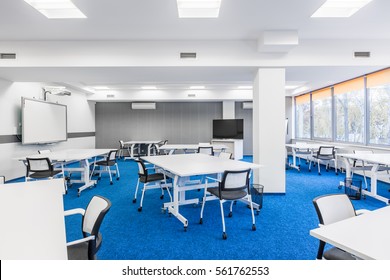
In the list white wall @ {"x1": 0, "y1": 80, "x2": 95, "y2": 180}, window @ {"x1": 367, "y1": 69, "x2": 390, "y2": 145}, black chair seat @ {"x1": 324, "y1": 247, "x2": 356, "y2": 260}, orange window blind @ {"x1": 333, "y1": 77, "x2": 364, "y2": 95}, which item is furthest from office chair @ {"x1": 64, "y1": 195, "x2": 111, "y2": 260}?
orange window blind @ {"x1": 333, "y1": 77, "x2": 364, "y2": 95}

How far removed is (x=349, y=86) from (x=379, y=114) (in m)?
1.25

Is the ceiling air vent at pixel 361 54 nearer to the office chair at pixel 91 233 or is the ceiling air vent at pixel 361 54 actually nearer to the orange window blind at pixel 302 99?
the orange window blind at pixel 302 99

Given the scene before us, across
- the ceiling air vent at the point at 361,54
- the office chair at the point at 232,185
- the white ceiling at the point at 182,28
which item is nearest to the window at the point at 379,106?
the white ceiling at the point at 182,28

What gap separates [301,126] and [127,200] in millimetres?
8083

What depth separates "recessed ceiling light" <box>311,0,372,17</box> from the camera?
3.11 meters

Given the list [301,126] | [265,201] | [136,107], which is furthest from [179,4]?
[301,126]

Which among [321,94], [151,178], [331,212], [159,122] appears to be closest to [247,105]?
[321,94]

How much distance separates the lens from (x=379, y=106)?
216 inches

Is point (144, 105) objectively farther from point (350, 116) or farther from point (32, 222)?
point (32, 222)

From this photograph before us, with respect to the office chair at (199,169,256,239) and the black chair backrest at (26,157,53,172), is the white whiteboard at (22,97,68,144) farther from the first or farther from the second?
the office chair at (199,169,256,239)

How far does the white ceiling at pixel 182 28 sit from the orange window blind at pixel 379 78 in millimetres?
1026

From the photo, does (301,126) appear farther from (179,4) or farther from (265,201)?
(179,4)

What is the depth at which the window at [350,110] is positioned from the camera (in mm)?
→ 6062

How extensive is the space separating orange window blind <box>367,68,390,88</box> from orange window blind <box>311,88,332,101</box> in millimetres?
1710
